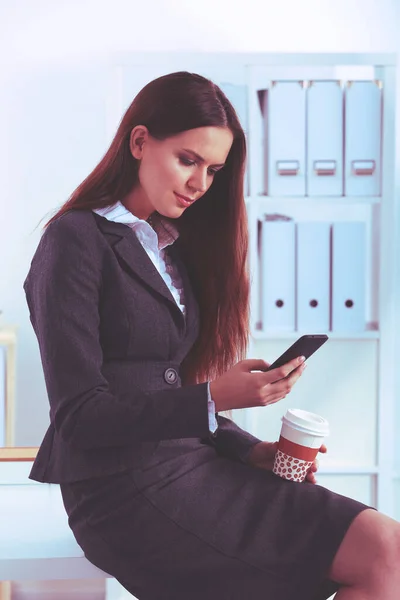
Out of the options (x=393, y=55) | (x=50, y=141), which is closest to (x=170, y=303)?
(x=393, y=55)

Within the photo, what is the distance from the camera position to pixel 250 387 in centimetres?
120

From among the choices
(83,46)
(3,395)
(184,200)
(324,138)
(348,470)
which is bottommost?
(348,470)

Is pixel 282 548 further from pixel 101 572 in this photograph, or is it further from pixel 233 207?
pixel 233 207

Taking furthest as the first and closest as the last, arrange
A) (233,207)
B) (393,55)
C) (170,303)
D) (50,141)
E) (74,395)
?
(50,141), (393,55), (233,207), (170,303), (74,395)

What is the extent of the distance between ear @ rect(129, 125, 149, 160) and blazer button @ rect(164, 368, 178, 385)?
1.16 feet

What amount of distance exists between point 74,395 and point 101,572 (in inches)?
13.9

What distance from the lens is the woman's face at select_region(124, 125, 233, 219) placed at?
4.37ft

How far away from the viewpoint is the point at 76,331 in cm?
→ 121

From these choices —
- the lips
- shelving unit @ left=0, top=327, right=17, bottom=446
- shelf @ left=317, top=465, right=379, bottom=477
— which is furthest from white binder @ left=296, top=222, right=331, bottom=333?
the lips

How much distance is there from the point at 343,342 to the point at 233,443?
4.25 feet

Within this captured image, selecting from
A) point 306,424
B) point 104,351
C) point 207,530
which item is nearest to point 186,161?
point 104,351

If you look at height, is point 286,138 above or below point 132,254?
above

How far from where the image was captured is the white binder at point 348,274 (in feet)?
8.48

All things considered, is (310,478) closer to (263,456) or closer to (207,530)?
(263,456)
